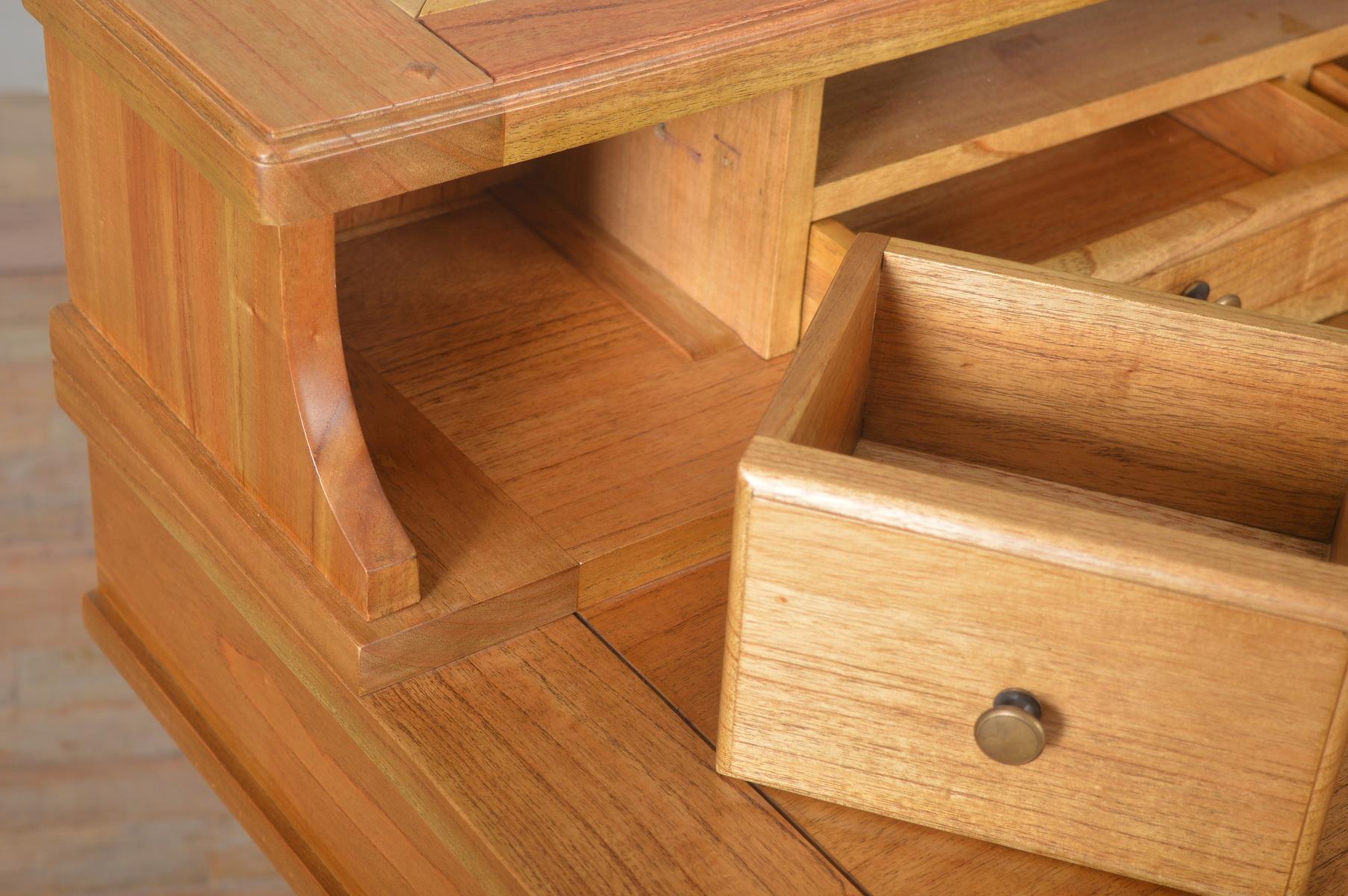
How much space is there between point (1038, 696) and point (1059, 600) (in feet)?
0.16

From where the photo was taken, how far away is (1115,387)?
0.76 m

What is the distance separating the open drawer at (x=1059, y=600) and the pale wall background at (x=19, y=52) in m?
1.40

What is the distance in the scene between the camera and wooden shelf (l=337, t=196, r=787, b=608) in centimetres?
81

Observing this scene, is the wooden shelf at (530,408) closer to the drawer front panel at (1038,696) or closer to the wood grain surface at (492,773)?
the wood grain surface at (492,773)

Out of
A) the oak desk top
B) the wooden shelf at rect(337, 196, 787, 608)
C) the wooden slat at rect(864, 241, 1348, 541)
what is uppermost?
the oak desk top

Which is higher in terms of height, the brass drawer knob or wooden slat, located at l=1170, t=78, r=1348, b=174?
wooden slat, located at l=1170, t=78, r=1348, b=174

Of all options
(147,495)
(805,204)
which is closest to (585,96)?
(805,204)

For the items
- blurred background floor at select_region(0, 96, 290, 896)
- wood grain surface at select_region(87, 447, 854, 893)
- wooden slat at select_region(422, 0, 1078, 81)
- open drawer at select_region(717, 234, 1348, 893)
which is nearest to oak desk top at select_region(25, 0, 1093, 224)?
wooden slat at select_region(422, 0, 1078, 81)

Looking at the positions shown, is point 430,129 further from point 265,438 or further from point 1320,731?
point 1320,731

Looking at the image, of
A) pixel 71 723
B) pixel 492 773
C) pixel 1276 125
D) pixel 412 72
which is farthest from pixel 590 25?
pixel 71 723

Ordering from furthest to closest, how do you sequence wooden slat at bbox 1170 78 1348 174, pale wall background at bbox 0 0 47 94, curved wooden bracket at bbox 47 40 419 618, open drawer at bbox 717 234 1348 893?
1. pale wall background at bbox 0 0 47 94
2. wooden slat at bbox 1170 78 1348 174
3. curved wooden bracket at bbox 47 40 419 618
4. open drawer at bbox 717 234 1348 893

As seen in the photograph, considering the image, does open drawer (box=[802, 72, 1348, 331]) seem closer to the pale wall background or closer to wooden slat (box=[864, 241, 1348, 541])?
wooden slat (box=[864, 241, 1348, 541])

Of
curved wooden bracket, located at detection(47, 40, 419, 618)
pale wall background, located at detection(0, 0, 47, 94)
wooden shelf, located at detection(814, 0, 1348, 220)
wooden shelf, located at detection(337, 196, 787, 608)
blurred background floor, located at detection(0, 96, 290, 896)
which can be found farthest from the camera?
pale wall background, located at detection(0, 0, 47, 94)

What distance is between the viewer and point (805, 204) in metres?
0.90
